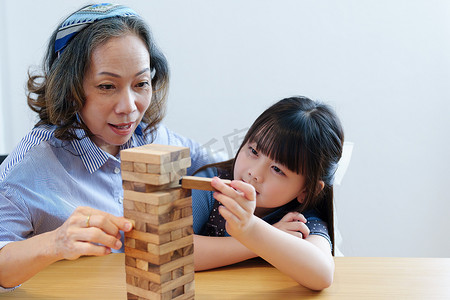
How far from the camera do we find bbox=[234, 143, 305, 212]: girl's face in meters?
1.17

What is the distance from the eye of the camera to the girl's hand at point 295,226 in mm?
1115

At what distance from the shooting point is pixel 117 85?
1.20m

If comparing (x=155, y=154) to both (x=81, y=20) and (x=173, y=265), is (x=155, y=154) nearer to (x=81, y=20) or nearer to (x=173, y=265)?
(x=173, y=265)

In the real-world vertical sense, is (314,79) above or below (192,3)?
below

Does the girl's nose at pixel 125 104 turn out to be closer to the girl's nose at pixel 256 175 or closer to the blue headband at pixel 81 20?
the blue headband at pixel 81 20

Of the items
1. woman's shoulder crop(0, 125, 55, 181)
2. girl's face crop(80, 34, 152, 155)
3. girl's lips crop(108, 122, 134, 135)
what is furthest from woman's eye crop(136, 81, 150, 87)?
woman's shoulder crop(0, 125, 55, 181)

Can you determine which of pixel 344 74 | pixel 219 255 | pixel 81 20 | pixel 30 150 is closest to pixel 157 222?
pixel 219 255

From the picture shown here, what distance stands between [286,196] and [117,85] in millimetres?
502

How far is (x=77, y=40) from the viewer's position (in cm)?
122

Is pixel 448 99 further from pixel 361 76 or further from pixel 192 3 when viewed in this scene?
pixel 192 3

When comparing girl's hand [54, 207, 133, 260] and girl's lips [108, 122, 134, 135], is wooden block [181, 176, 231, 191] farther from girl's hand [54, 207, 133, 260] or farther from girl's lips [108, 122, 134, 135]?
girl's lips [108, 122, 134, 135]

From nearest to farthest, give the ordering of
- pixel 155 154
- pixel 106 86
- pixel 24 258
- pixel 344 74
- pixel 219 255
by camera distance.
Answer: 1. pixel 155 154
2. pixel 24 258
3. pixel 219 255
4. pixel 106 86
5. pixel 344 74

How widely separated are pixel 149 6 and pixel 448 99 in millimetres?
1569

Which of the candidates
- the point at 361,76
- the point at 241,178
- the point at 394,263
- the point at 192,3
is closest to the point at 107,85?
the point at 241,178
